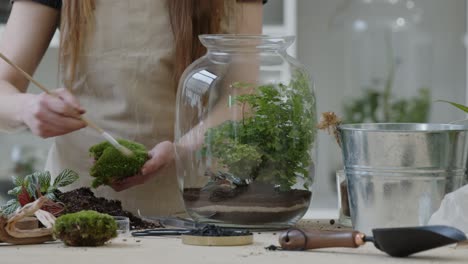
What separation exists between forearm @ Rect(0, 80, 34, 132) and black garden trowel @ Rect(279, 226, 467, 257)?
59 cm

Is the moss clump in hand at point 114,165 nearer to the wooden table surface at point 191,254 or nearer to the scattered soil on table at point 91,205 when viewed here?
the scattered soil on table at point 91,205

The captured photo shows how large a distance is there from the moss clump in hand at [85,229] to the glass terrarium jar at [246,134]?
0.80ft

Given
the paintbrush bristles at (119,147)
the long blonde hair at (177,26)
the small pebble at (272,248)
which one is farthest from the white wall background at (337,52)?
the small pebble at (272,248)

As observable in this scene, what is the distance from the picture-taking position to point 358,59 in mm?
3479

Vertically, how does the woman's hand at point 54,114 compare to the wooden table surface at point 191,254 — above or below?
above

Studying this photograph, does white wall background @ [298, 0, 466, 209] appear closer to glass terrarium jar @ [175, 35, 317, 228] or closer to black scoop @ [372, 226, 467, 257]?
glass terrarium jar @ [175, 35, 317, 228]

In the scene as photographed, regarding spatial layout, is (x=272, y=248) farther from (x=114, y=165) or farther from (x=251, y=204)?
(x=114, y=165)

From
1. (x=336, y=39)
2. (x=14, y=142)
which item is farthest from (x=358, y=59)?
(x=14, y=142)

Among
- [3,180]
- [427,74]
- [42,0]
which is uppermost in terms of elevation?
[42,0]

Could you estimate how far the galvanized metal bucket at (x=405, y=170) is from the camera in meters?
1.26

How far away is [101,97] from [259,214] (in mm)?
522

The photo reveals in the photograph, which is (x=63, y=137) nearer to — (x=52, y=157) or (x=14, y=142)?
(x=52, y=157)

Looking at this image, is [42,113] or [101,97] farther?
[101,97]

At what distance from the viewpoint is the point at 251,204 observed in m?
1.39
